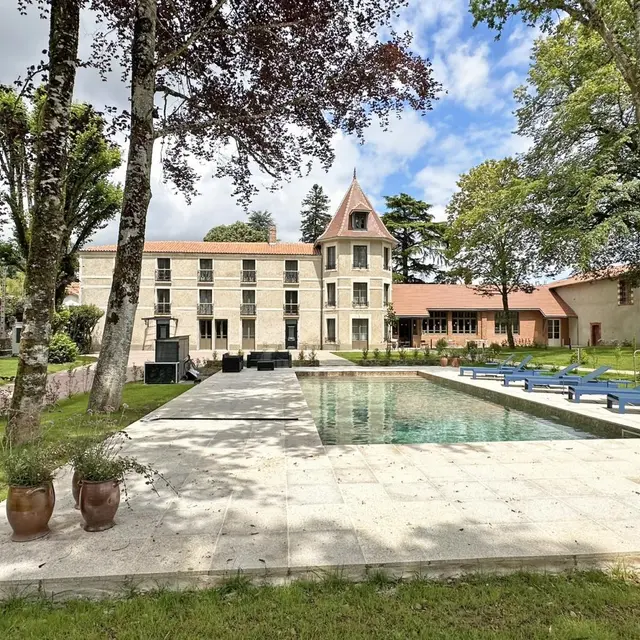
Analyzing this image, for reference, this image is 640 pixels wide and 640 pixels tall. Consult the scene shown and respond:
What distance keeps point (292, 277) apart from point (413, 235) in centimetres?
1475

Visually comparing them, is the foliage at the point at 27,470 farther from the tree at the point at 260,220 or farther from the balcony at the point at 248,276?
the tree at the point at 260,220

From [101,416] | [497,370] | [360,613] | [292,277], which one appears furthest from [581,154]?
[360,613]

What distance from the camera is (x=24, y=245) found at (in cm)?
2247

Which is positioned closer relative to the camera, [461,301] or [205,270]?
[205,270]

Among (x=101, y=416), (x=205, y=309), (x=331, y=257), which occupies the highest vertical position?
(x=331, y=257)

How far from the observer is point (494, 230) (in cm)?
2420

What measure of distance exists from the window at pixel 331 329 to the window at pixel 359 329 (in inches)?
59.1

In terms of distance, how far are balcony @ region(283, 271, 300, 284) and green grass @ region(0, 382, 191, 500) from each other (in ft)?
72.4

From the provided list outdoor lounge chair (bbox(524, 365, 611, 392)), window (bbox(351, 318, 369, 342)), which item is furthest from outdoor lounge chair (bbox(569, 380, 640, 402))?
window (bbox(351, 318, 369, 342))

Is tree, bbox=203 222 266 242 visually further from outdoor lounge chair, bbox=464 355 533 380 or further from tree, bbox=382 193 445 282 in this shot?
outdoor lounge chair, bbox=464 355 533 380

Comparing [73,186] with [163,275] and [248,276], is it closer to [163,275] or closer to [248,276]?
[163,275]

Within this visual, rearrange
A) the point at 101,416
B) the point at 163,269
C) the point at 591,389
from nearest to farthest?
the point at 101,416, the point at 591,389, the point at 163,269

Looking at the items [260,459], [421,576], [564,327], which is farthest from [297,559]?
[564,327]

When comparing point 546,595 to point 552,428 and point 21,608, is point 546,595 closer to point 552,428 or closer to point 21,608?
point 21,608
